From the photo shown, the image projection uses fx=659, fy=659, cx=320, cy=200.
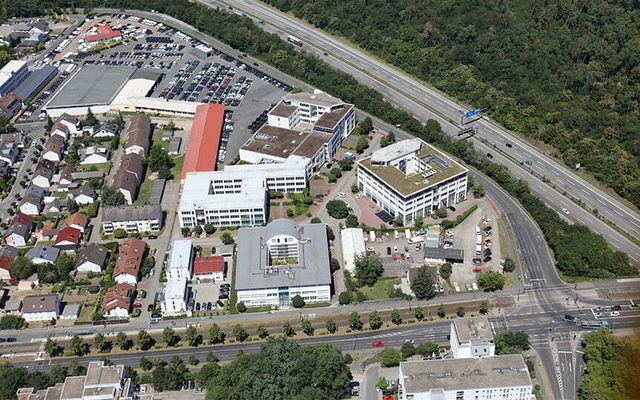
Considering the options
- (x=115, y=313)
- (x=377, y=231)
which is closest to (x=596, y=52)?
(x=377, y=231)

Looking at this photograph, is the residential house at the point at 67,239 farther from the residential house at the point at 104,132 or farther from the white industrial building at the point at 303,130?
the white industrial building at the point at 303,130

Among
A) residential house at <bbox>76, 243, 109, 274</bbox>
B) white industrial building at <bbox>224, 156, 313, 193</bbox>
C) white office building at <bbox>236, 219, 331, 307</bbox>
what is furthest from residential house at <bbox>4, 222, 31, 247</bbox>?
white office building at <bbox>236, 219, 331, 307</bbox>

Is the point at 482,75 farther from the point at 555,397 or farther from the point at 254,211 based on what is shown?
the point at 555,397

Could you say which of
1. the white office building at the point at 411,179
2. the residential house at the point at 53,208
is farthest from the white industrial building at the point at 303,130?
the residential house at the point at 53,208

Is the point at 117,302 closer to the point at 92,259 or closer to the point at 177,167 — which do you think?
the point at 92,259

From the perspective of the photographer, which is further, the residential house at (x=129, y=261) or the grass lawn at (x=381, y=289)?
the residential house at (x=129, y=261)

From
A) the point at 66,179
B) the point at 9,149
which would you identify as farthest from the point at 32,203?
the point at 9,149

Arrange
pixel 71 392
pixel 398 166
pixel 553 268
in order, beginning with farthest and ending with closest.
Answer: pixel 398 166 < pixel 553 268 < pixel 71 392
